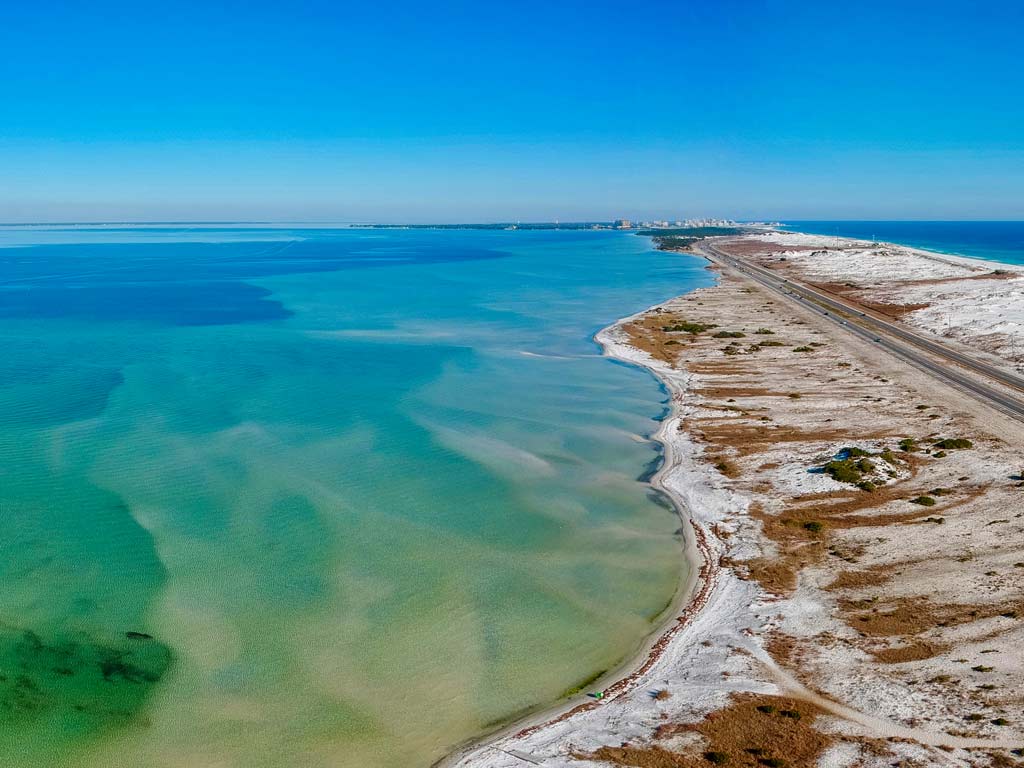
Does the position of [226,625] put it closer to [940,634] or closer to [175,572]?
[175,572]

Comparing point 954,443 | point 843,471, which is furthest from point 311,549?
point 954,443

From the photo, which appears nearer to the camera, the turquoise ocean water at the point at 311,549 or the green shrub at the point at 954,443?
the turquoise ocean water at the point at 311,549

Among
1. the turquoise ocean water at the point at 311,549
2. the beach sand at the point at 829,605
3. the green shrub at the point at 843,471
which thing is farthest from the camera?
the green shrub at the point at 843,471

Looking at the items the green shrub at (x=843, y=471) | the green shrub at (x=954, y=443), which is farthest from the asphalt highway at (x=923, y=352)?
the green shrub at (x=843, y=471)

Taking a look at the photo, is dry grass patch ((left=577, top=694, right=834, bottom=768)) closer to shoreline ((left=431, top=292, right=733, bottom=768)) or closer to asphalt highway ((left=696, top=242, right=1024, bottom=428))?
shoreline ((left=431, top=292, right=733, bottom=768))

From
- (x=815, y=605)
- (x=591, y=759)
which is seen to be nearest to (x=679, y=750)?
(x=591, y=759)

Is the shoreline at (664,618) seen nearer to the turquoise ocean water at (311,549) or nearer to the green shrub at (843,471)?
the turquoise ocean water at (311,549)

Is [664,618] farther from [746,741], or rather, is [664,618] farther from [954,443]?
[954,443]

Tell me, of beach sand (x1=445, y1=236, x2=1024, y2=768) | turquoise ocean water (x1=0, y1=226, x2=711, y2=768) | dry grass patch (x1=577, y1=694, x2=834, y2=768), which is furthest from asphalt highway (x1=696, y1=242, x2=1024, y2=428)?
dry grass patch (x1=577, y1=694, x2=834, y2=768)
